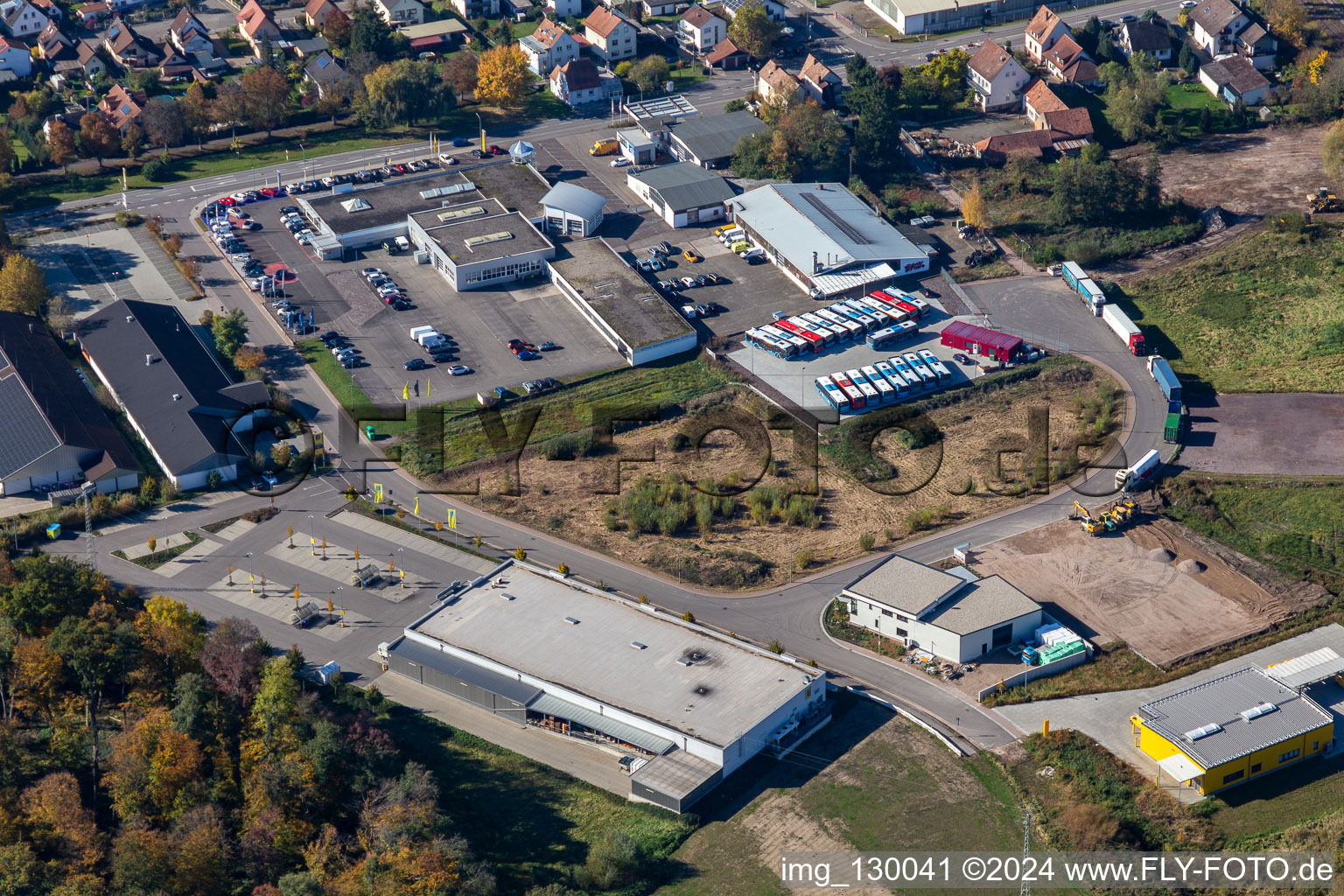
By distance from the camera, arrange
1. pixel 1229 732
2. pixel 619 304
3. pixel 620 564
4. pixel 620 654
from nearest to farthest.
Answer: pixel 1229 732 < pixel 620 654 < pixel 620 564 < pixel 619 304

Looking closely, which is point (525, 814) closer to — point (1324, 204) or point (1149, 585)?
point (1149, 585)

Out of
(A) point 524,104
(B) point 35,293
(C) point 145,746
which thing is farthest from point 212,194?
(C) point 145,746

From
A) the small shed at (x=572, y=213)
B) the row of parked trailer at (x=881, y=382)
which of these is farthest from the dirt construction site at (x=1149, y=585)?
the small shed at (x=572, y=213)

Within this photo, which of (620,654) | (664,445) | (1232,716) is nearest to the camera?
(1232,716)

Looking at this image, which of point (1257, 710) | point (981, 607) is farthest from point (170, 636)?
point (1257, 710)

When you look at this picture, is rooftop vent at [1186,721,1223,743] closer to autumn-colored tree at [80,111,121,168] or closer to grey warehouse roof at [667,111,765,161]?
grey warehouse roof at [667,111,765,161]

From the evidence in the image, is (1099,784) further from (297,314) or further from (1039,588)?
(297,314)
